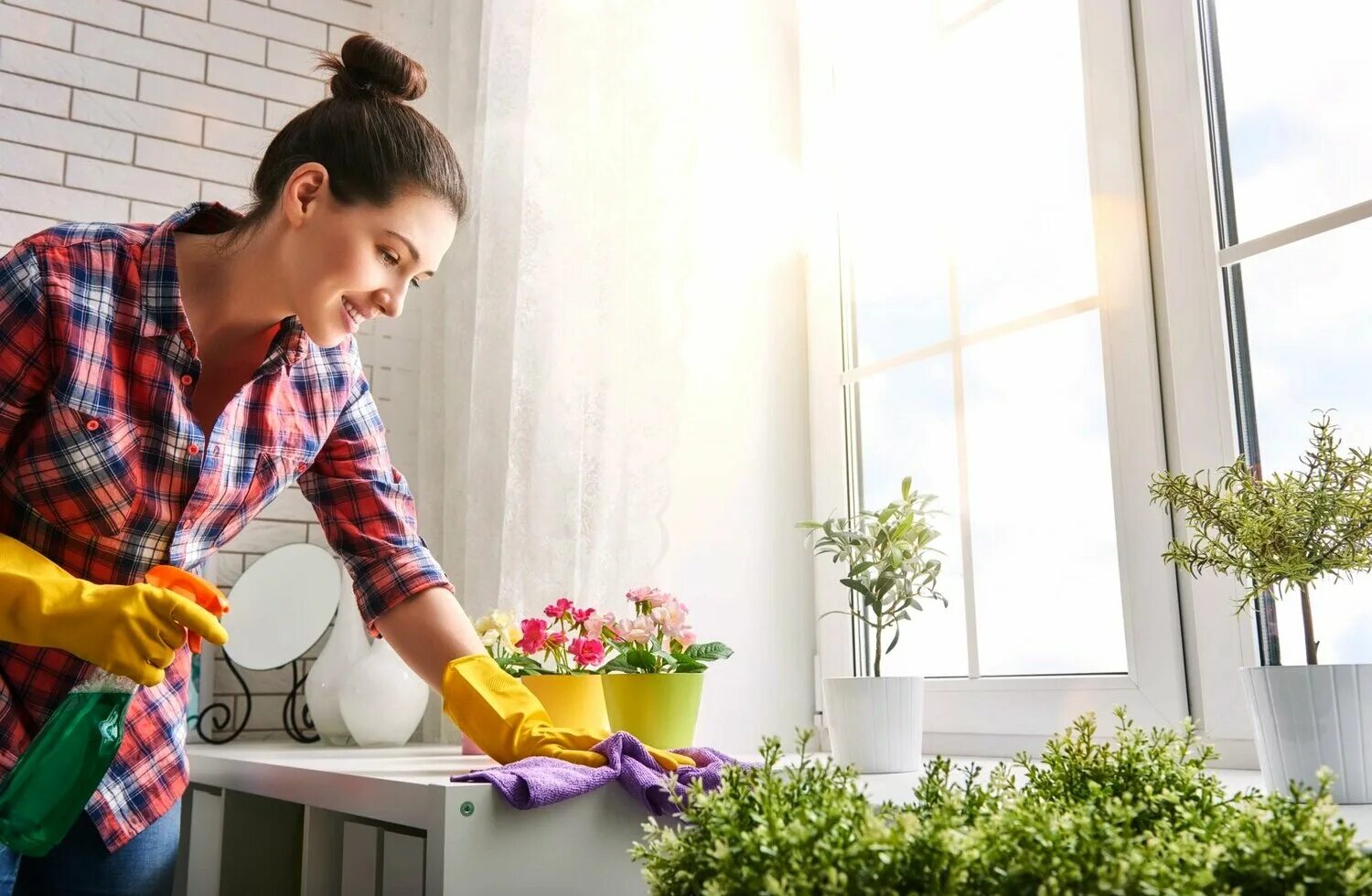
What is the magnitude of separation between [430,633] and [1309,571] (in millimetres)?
961

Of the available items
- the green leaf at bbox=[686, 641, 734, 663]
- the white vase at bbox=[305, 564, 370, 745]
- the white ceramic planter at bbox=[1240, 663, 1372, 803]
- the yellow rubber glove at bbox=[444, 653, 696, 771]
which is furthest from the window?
the white vase at bbox=[305, 564, 370, 745]

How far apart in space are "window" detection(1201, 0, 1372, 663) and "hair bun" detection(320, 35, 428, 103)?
3.28 ft

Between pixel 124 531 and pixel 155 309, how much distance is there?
0.24 meters

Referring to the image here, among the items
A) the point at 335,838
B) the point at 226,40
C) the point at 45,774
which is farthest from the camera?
the point at 226,40

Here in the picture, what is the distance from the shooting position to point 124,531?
4.12ft

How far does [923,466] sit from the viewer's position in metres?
1.84

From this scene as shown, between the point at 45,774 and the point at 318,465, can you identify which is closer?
the point at 45,774

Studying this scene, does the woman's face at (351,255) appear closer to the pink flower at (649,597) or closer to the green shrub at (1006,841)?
the pink flower at (649,597)

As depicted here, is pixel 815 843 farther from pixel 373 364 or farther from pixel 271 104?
pixel 271 104

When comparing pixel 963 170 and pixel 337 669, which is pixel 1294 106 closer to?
pixel 963 170

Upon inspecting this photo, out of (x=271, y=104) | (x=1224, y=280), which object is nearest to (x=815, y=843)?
(x=1224, y=280)

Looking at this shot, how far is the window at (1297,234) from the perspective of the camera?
127 cm

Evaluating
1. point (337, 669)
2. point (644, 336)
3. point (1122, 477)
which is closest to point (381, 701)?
point (337, 669)

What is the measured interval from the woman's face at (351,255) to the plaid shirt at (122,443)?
98 mm
